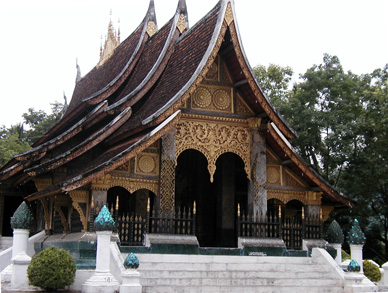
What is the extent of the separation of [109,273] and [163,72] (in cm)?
673

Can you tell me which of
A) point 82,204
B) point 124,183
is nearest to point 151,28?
point 124,183

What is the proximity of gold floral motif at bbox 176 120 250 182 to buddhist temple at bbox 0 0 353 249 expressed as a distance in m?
0.02

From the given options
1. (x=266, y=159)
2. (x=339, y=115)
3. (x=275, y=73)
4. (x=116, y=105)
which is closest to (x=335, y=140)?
(x=339, y=115)

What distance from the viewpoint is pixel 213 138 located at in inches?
516

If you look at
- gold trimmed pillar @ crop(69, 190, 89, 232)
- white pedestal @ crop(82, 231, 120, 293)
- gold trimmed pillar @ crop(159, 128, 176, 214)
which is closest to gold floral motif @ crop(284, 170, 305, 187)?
gold trimmed pillar @ crop(159, 128, 176, 214)

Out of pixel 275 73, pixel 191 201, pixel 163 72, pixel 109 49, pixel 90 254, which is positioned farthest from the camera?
pixel 275 73

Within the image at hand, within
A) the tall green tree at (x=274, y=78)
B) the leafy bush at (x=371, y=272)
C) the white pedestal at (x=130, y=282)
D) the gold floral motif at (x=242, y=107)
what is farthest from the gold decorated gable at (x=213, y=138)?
the tall green tree at (x=274, y=78)

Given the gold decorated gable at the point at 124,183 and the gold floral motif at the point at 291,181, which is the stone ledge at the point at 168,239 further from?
the gold floral motif at the point at 291,181

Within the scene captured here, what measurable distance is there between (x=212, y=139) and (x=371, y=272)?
5720 millimetres

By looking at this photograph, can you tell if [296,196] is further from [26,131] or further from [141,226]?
[26,131]

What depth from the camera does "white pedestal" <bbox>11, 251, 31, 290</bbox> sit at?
33.8ft

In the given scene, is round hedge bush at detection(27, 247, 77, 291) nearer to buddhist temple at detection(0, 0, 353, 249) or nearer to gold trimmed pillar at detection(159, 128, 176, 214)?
Answer: buddhist temple at detection(0, 0, 353, 249)

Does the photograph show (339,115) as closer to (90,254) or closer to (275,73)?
(275,73)

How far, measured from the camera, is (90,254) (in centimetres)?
1103
